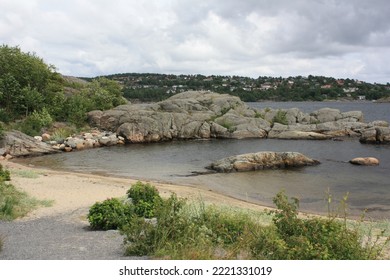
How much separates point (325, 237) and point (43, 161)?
30366 mm

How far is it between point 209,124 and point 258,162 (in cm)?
2458

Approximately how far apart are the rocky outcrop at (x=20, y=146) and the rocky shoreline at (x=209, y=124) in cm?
270

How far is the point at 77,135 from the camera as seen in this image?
48250 mm

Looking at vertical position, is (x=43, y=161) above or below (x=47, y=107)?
below

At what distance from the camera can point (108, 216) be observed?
12.8 m

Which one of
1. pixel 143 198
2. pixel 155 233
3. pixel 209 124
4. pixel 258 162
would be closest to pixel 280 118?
pixel 209 124

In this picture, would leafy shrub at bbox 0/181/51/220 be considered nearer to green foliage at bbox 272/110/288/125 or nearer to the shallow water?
the shallow water

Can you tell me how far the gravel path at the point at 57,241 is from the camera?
31.1 ft

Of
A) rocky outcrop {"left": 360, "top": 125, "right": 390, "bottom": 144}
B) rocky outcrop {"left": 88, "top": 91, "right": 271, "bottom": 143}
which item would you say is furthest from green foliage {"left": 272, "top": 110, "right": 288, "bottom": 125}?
rocky outcrop {"left": 360, "top": 125, "right": 390, "bottom": 144}

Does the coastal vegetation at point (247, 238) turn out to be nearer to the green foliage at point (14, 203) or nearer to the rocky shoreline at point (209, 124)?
the green foliage at point (14, 203)

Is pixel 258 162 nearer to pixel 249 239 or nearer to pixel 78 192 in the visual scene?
pixel 78 192

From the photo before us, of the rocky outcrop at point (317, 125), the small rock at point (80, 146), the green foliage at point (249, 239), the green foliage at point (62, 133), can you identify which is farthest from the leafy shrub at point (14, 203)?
the rocky outcrop at point (317, 125)
